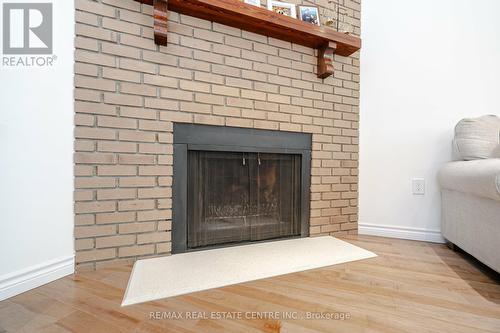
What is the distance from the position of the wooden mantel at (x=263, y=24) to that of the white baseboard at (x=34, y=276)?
48.7 inches

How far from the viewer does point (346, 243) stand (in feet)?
6.15

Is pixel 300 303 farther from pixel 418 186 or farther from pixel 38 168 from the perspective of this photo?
pixel 418 186

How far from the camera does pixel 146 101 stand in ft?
4.89

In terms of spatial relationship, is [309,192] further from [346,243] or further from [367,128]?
[367,128]

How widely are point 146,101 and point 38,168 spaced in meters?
0.60

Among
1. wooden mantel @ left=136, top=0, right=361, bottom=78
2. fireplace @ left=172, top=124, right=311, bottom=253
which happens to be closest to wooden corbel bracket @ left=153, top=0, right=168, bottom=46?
wooden mantel @ left=136, top=0, right=361, bottom=78

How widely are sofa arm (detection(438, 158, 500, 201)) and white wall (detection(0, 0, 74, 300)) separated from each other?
6.24 ft

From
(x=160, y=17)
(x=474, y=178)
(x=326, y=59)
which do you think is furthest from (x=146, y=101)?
(x=474, y=178)

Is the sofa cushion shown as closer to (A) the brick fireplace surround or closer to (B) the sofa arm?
(B) the sofa arm

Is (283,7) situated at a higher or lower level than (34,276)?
higher

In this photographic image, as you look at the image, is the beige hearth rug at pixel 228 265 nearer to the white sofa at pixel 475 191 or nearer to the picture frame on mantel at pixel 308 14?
the white sofa at pixel 475 191

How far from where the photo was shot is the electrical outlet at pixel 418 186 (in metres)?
2.01

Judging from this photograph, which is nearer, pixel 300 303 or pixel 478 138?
pixel 300 303

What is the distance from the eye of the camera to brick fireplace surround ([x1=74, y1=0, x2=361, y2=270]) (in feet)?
4.48
